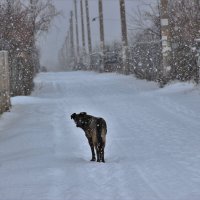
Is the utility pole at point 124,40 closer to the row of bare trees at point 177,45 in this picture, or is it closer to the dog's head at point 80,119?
the row of bare trees at point 177,45

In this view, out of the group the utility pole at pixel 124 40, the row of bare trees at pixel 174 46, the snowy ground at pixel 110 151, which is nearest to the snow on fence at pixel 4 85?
the snowy ground at pixel 110 151

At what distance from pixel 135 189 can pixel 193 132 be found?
464 cm

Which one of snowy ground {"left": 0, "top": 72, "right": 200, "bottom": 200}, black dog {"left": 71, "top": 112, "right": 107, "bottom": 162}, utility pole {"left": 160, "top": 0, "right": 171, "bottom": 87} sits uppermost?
utility pole {"left": 160, "top": 0, "right": 171, "bottom": 87}

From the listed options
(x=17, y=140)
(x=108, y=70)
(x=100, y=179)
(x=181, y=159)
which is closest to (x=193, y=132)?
(x=181, y=159)

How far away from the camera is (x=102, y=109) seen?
15867 mm

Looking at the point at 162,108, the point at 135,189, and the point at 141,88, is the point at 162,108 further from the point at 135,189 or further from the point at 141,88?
the point at 135,189

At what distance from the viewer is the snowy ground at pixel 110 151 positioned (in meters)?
6.84

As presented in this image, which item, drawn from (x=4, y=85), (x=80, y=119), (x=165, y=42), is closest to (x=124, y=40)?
(x=165, y=42)

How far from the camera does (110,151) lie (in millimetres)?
9836

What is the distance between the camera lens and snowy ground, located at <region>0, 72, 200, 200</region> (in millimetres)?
6844

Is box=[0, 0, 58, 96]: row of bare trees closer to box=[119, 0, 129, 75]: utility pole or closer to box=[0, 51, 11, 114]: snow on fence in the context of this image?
box=[0, 51, 11, 114]: snow on fence

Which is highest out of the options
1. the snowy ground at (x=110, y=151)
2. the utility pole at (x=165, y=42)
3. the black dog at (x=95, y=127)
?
the utility pole at (x=165, y=42)

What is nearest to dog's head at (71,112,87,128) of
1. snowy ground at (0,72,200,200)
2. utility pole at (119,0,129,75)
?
snowy ground at (0,72,200,200)

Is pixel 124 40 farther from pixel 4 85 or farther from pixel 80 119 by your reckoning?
pixel 80 119
